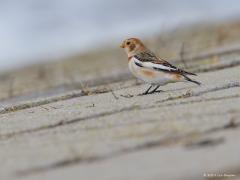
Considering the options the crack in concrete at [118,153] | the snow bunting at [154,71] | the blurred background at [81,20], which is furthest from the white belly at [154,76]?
the blurred background at [81,20]

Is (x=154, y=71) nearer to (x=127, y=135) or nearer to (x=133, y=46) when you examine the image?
(x=133, y=46)

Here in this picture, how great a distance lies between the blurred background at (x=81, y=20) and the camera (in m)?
16.4

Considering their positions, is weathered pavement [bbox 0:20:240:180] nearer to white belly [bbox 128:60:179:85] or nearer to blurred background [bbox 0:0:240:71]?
white belly [bbox 128:60:179:85]

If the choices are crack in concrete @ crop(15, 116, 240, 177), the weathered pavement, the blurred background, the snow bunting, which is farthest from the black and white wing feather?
the blurred background

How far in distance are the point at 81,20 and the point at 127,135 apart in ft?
45.8

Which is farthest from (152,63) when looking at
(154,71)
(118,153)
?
(118,153)

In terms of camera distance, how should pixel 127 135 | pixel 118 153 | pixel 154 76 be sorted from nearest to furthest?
1. pixel 118 153
2. pixel 127 135
3. pixel 154 76

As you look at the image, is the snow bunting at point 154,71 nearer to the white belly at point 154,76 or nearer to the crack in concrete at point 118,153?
the white belly at point 154,76

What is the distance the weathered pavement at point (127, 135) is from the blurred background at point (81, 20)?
30.3 ft

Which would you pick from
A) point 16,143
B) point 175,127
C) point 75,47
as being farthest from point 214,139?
point 75,47

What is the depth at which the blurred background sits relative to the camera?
16.4 meters

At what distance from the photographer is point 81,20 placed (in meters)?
18.2

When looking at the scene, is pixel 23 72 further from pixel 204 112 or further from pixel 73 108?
pixel 204 112

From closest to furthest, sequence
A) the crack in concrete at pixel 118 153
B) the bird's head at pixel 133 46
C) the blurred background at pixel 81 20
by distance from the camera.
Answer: the crack in concrete at pixel 118 153
the bird's head at pixel 133 46
the blurred background at pixel 81 20
